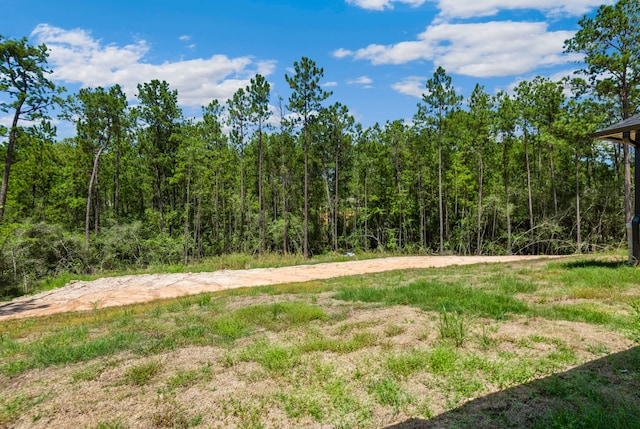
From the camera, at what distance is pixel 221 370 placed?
3.21 metres

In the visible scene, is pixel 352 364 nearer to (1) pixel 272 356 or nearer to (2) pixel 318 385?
(2) pixel 318 385

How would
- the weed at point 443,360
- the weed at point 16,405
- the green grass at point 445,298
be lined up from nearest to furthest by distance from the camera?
the weed at point 16,405
the weed at point 443,360
the green grass at point 445,298

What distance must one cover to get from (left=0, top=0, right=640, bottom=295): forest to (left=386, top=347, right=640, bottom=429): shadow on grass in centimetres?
1512

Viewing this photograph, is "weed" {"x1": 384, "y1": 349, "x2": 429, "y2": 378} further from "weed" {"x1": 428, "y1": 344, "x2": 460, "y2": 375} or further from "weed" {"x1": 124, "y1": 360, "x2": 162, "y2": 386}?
"weed" {"x1": 124, "y1": 360, "x2": 162, "y2": 386}

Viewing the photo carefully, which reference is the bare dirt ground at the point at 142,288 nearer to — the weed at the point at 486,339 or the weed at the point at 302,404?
the weed at the point at 302,404

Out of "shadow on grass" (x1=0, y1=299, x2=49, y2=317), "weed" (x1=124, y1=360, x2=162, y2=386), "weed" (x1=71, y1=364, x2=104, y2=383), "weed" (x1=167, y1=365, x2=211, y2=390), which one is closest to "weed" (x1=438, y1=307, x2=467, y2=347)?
"weed" (x1=167, y1=365, x2=211, y2=390)

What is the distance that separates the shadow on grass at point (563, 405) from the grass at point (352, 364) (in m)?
0.01

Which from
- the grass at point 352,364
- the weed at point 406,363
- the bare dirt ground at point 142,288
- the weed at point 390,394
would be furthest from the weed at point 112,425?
the bare dirt ground at point 142,288

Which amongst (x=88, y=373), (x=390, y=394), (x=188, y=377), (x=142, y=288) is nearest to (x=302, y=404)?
(x=390, y=394)

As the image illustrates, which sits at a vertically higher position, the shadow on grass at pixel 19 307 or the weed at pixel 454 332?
the weed at pixel 454 332

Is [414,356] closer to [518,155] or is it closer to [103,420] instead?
[103,420]

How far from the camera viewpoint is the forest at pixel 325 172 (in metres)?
15.3

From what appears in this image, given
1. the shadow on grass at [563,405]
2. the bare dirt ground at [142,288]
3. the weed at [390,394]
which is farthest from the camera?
the bare dirt ground at [142,288]

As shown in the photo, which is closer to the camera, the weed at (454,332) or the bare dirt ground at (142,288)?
the weed at (454,332)
